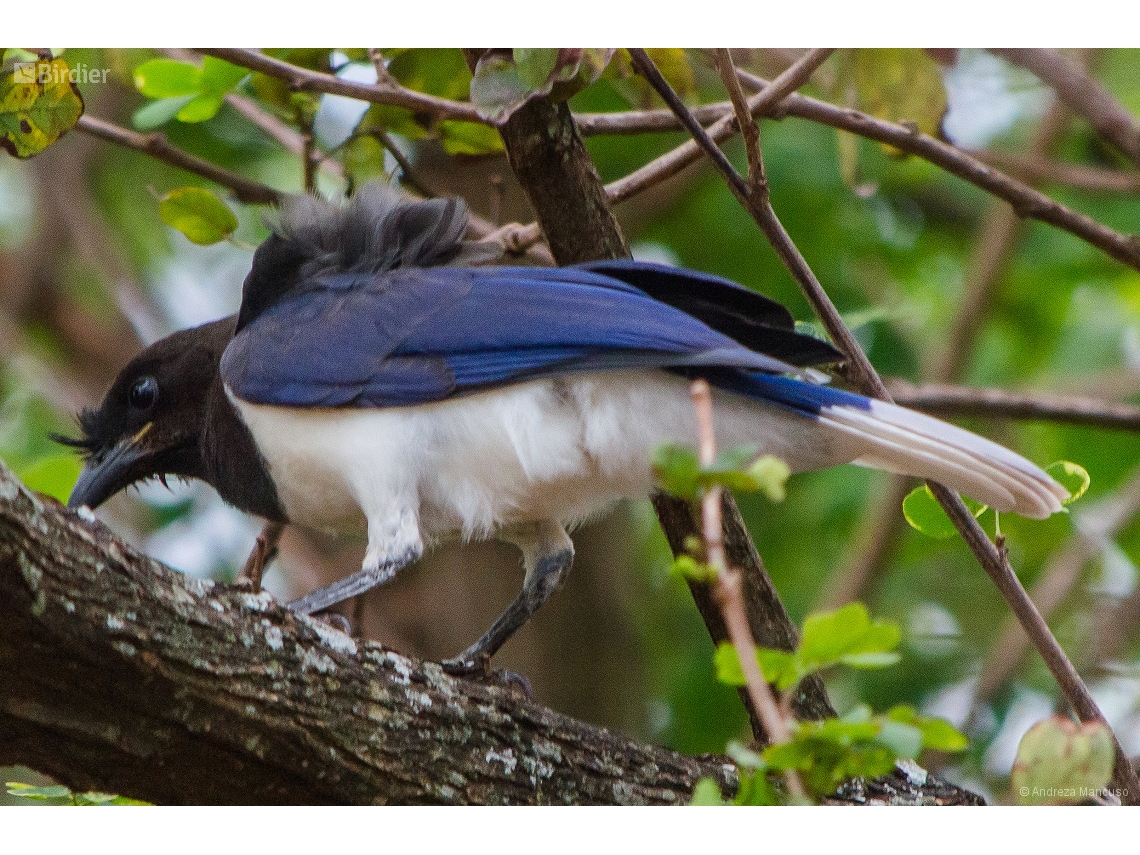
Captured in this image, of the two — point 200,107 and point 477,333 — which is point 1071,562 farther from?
point 200,107

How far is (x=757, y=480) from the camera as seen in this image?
167cm

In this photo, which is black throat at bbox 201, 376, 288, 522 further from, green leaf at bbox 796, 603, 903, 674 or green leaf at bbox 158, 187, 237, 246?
green leaf at bbox 796, 603, 903, 674

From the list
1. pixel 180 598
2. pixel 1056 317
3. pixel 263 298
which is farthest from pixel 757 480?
pixel 1056 317

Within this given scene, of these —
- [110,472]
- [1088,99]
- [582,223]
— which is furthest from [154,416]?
[1088,99]

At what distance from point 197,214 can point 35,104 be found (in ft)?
2.12

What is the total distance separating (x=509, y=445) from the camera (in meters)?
2.94

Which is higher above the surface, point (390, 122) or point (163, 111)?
point (390, 122)

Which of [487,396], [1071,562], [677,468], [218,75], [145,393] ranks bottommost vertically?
[677,468]

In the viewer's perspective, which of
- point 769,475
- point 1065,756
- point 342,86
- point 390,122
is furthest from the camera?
point 390,122

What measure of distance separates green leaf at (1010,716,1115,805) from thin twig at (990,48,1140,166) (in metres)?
2.22

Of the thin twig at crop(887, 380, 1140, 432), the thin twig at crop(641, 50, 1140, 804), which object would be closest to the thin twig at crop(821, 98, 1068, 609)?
the thin twig at crop(887, 380, 1140, 432)

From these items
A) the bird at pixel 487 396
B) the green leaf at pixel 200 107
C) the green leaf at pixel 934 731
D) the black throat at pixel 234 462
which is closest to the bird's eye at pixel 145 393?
the black throat at pixel 234 462

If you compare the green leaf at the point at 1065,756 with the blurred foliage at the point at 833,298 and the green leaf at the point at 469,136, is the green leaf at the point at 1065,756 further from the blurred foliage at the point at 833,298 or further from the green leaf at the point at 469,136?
the green leaf at the point at 469,136

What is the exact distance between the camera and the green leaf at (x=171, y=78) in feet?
10.9
